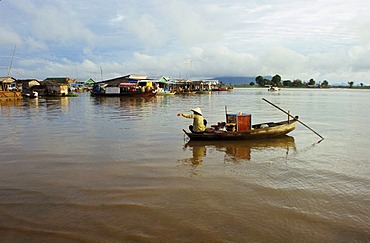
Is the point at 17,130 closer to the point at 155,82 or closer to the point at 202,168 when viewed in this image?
the point at 202,168

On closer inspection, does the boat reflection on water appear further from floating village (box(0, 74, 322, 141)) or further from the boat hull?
the boat hull

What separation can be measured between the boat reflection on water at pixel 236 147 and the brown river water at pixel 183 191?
4cm

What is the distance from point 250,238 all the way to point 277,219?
87 cm

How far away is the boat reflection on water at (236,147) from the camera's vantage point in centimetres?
970

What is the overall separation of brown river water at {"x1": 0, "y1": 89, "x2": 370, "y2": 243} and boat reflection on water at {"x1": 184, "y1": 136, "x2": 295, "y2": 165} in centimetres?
4

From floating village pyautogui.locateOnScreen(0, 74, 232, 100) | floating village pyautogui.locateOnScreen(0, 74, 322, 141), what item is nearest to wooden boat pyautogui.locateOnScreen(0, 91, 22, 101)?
floating village pyautogui.locateOnScreen(0, 74, 322, 141)

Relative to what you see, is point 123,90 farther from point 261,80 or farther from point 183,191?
point 261,80

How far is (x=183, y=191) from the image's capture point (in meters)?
6.57

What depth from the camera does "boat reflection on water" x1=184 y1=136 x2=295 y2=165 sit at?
382 inches

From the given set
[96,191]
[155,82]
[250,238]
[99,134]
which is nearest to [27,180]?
[96,191]

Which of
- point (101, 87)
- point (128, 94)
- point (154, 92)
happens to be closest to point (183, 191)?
point (154, 92)

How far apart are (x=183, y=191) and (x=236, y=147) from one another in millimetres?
4719

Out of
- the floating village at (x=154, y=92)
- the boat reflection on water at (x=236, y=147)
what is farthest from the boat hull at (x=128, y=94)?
the boat reflection on water at (x=236, y=147)

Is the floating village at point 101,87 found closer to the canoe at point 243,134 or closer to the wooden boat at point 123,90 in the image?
the wooden boat at point 123,90
